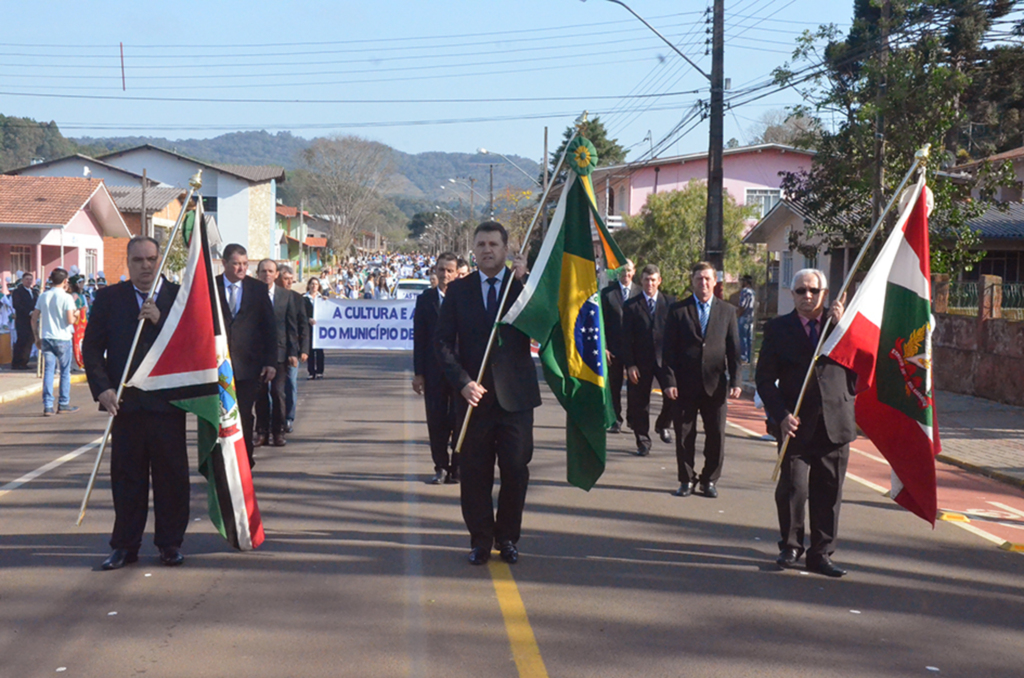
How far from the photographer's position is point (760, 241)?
4112cm

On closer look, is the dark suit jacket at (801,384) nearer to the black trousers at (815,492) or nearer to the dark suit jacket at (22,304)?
the black trousers at (815,492)

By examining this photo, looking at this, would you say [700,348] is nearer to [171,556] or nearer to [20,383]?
[171,556]

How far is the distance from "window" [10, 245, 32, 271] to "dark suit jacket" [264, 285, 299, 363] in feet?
84.3

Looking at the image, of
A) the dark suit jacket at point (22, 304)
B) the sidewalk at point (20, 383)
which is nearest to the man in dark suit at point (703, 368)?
the sidewalk at point (20, 383)

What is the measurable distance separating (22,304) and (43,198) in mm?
14892

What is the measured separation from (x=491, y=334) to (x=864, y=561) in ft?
9.35

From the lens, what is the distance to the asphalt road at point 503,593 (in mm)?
4965

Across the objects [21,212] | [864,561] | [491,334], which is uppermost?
[21,212]

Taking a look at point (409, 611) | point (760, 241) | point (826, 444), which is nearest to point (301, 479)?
point (409, 611)

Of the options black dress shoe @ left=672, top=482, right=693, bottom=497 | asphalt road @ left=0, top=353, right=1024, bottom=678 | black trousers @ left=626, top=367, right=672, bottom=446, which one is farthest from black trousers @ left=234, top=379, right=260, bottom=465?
black trousers @ left=626, top=367, right=672, bottom=446

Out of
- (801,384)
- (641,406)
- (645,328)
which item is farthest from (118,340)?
(641,406)

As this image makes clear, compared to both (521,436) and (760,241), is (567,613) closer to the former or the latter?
(521,436)

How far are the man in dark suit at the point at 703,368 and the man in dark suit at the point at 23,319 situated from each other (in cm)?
1541

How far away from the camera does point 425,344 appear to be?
958 centimetres
